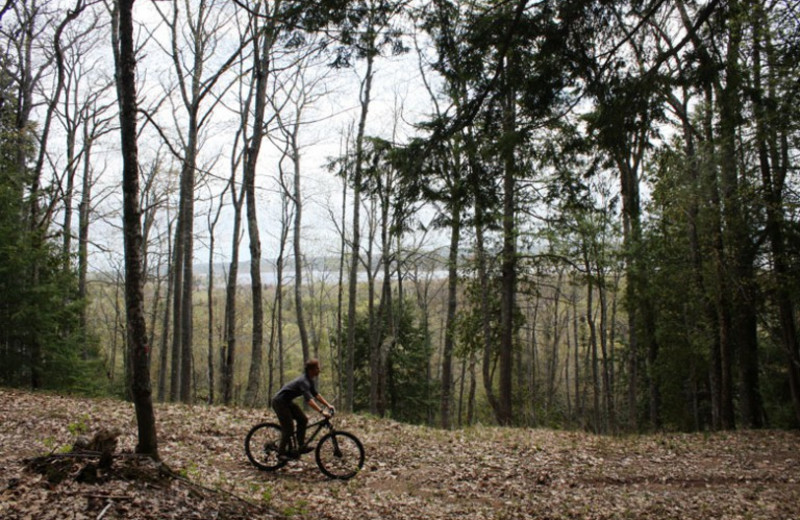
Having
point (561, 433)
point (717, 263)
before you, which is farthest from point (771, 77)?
point (561, 433)

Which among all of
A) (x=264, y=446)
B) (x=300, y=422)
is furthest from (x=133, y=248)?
(x=264, y=446)

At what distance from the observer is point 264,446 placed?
7.90 metres

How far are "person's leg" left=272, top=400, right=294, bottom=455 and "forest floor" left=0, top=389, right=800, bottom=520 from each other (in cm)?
46

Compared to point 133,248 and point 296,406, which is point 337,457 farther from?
point 133,248

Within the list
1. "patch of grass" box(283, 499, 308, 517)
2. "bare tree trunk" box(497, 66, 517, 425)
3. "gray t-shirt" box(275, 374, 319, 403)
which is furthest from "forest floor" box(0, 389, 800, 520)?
"bare tree trunk" box(497, 66, 517, 425)

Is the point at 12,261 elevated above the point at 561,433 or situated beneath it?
elevated above

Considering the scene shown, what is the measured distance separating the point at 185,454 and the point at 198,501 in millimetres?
3223

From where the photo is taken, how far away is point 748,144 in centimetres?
1154

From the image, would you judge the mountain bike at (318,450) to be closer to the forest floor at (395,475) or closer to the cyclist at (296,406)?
the cyclist at (296,406)

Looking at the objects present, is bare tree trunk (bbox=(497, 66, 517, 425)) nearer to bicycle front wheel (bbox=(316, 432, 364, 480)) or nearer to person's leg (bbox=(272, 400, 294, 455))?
bicycle front wheel (bbox=(316, 432, 364, 480))

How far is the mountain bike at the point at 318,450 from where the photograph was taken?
7805 mm

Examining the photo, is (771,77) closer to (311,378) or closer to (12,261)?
(311,378)

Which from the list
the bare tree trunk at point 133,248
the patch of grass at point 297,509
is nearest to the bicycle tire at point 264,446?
the patch of grass at point 297,509

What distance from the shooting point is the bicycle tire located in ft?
25.9
